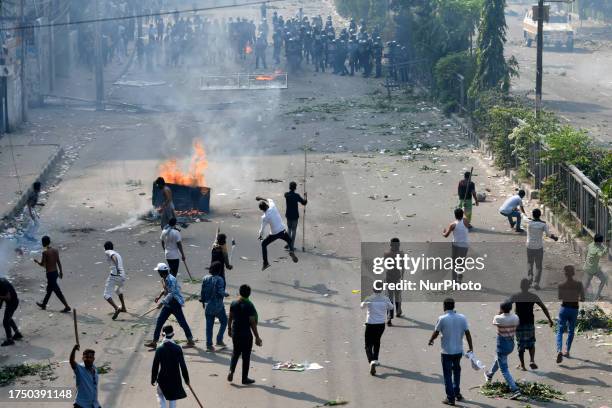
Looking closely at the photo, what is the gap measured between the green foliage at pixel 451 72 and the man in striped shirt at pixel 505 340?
830 inches

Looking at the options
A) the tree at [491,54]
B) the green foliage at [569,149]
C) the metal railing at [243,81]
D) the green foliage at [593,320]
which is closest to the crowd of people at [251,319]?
the green foliage at [593,320]

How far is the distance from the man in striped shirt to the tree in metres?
19.1

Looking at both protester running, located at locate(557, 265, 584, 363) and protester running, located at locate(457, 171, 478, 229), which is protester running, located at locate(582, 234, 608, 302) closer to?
protester running, located at locate(557, 265, 584, 363)

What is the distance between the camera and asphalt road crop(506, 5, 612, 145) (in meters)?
33.3

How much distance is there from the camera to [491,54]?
32031 millimetres

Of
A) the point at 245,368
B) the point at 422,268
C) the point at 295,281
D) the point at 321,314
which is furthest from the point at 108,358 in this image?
the point at 422,268

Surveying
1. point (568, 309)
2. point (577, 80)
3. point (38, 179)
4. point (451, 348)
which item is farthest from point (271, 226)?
point (577, 80)

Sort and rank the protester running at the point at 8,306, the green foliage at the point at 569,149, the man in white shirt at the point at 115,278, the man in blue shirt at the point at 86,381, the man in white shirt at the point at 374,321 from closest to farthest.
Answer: the man in blue shirt at the point at 86,381 → the man in white shirt at the point at 374,321 → the protester running at the point at 8,306 → the man in white shirt at the point at 115,278 → the green foliage at the point at 569,149

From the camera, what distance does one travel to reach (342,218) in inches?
874

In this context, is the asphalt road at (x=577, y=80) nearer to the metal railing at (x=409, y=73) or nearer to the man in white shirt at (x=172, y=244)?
the metal railing at (x=409, y=73)

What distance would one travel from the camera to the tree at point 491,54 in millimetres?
31922

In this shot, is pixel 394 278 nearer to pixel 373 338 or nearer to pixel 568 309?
pixel 373 338

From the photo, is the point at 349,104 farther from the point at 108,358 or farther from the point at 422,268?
the point at 108,358

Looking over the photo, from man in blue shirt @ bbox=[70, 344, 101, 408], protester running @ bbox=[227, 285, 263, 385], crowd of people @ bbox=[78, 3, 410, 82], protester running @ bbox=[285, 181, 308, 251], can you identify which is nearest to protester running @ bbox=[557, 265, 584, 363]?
protester running @ bbox=[227, 285, 263, 385]
